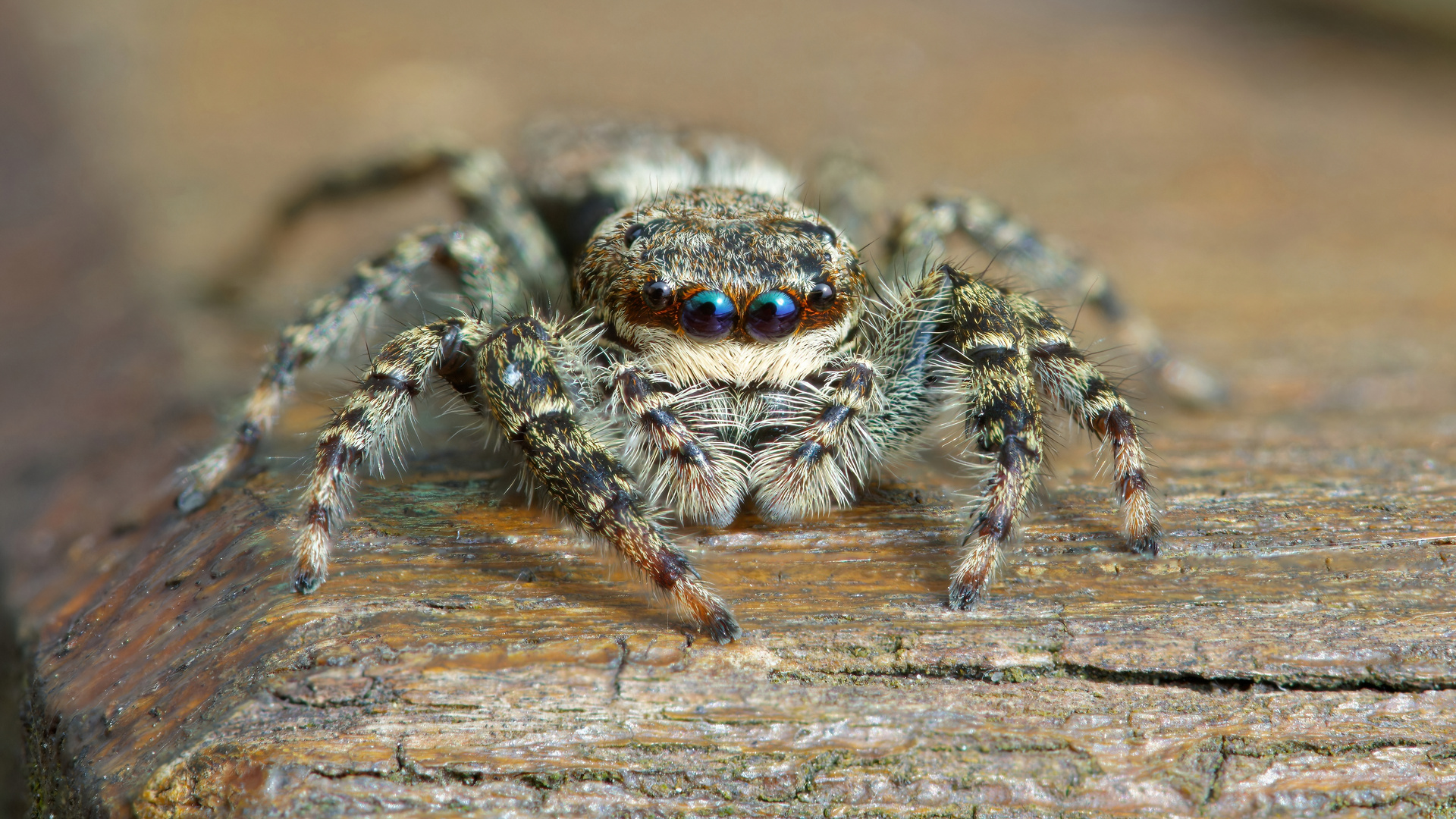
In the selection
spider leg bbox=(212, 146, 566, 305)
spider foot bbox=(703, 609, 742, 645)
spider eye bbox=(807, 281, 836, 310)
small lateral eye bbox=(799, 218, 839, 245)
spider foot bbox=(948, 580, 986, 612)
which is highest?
small lateral eye bbox=(799, 218, 839, 245)

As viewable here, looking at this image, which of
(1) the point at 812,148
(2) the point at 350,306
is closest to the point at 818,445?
(2) the point at 350,306

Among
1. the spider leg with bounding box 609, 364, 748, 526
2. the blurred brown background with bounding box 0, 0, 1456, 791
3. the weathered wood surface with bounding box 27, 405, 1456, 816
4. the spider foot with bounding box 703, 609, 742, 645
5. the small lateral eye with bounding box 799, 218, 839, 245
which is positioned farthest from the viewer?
the blurred brown background with bounding box 0, 0, 1456, 791

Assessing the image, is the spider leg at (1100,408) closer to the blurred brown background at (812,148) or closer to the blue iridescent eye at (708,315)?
the blurred brown background at (812,148)

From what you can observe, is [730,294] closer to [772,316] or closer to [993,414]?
[772,316]

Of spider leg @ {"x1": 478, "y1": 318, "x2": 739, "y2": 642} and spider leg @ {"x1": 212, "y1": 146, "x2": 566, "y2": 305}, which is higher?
spider leg @ {"x1": 212, "y1": 146, "x2": 566, "y2": 305}

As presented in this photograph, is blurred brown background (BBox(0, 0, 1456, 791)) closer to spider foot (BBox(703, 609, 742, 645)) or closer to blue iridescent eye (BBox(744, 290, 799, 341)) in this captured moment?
blue iridescent eye (BBox(744, 290, 799, 341))

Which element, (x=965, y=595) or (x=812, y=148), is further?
(x=812, y=148)

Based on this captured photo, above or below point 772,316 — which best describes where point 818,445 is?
below

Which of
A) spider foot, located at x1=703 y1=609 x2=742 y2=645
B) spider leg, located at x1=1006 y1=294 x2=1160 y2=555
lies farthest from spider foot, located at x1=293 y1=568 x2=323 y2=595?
spider leg, located at x1=1006 y1=294 x2=1160 y2=555
